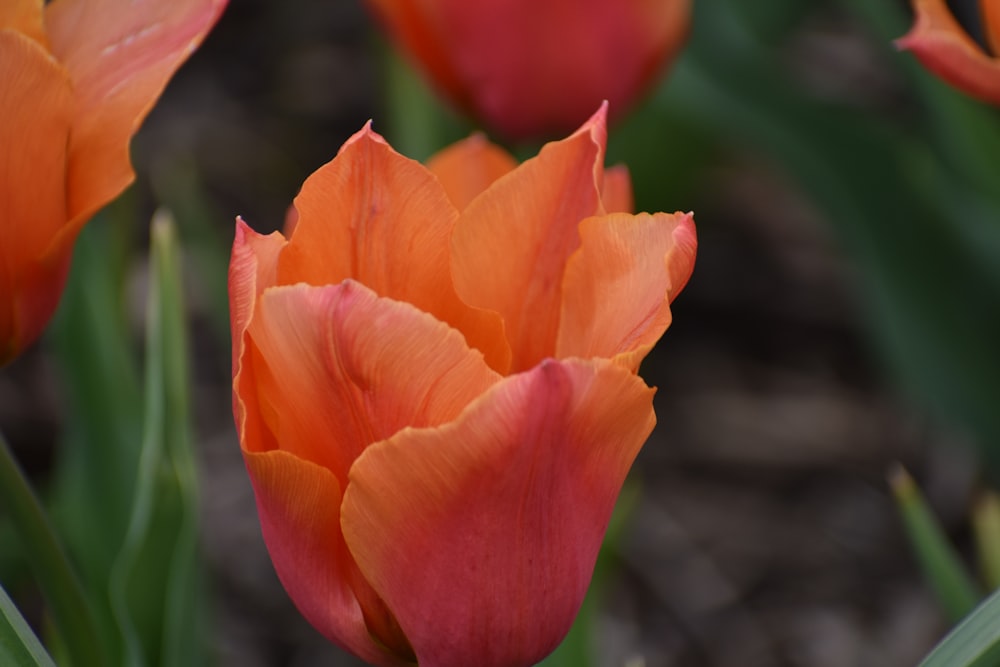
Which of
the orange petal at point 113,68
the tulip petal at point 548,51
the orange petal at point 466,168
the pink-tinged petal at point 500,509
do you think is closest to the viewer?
the pink-tinged petal at point 500,509

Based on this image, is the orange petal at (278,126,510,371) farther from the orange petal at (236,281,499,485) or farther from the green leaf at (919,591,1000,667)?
the green leaf at (919,591,1000,667)

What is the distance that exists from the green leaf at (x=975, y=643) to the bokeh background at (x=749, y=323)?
0.42 metres

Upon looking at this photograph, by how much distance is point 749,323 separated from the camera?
66.4 inches

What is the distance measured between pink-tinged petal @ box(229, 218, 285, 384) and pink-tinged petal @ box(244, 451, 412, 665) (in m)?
0.04

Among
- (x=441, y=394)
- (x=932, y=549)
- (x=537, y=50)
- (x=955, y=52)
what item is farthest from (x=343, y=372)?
(x=537, y=50)

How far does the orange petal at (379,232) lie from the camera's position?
44 cm

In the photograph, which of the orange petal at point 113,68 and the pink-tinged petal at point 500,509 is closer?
the pink-tinged petal at point 500,509

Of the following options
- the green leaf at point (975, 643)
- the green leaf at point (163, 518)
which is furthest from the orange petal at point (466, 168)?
the green leaf at point (975, 643)

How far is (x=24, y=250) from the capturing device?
48 centimetres

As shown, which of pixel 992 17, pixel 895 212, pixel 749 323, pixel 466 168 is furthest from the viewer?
pixel 749 323

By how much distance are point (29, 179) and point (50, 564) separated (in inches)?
6.3

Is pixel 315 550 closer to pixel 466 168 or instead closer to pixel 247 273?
pixel 247 273

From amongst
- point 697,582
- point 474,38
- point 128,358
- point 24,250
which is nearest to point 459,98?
point 474,38

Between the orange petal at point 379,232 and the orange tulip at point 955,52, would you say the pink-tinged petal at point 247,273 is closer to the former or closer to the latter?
the orange petal at point 379,232
